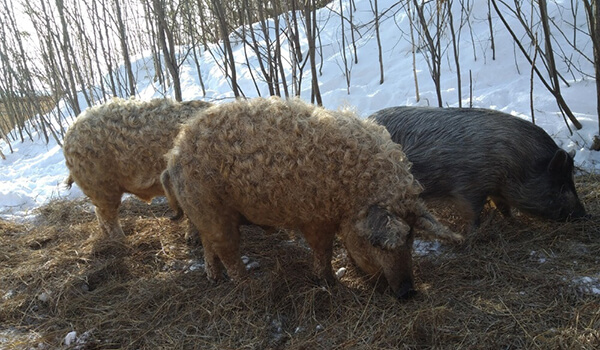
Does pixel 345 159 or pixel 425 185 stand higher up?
pixel 345 159

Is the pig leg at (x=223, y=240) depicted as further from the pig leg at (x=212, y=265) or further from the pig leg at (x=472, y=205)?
the pig leg at (x=472, y=205)

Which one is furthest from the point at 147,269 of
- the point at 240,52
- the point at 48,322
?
the point at 240,52

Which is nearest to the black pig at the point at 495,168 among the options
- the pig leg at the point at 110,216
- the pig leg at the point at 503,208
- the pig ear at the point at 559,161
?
the pig ear at the point at 559,161

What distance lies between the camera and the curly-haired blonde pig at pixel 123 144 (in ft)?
14.0

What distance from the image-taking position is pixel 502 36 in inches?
323

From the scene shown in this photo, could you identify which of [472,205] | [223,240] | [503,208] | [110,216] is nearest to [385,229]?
[223,240]

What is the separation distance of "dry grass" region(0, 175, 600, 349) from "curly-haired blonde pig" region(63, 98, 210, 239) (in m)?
0.58

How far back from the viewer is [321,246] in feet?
10.6

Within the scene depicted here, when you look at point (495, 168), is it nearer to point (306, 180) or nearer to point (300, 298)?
point (306, 180)

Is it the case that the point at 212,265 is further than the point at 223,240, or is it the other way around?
the point at 212,265

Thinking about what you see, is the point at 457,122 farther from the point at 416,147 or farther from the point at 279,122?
the point at 279,122

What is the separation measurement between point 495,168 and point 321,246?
171cm

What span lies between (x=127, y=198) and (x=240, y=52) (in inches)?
→ 305

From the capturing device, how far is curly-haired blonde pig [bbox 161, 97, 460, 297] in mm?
2883
